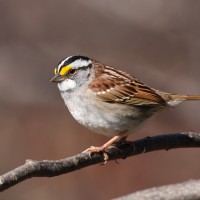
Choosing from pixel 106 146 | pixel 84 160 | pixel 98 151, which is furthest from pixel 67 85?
pixel 84 160

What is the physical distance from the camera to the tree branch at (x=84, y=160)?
3561mm

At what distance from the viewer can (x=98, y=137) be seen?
28.5 ft

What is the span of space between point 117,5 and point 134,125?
3897mm

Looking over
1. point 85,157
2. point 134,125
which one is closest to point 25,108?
point 134,125

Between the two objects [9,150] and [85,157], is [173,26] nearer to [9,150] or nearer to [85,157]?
[9,150]

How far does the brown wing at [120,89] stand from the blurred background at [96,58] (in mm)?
2589

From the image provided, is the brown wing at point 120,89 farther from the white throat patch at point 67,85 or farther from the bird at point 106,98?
the white throat patch at point 67,85


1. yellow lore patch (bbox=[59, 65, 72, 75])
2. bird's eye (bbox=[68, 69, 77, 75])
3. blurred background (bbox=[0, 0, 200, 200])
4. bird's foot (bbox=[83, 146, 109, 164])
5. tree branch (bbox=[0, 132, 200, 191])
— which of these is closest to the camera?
tree branch (bbox=[0, 132, 200, 191])

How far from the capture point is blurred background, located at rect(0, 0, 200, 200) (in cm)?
845

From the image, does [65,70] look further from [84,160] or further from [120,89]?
[84,160]

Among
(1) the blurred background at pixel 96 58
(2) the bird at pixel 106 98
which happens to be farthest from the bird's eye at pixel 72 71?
(1) the blurred background at pixel 96 58

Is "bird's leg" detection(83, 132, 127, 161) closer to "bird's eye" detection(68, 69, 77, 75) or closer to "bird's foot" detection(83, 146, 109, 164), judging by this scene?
"bird's foot" detection(83, 146, 109, 164)

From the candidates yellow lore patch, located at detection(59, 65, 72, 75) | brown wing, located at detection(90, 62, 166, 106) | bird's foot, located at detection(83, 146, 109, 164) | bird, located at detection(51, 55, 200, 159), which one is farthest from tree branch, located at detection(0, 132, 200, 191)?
yellow lore patch, located at detection(59, 65, 72, 75)

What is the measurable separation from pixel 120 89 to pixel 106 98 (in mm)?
236
